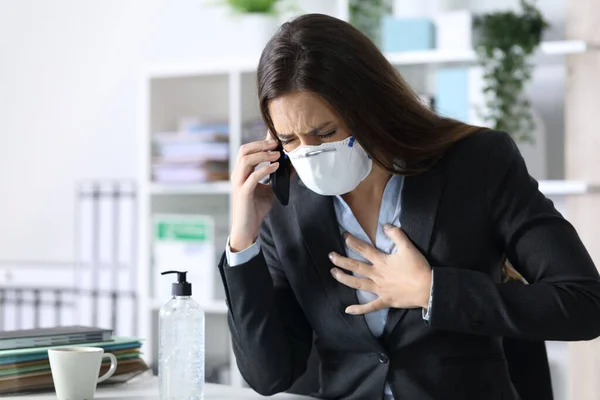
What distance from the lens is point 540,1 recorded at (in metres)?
3.05

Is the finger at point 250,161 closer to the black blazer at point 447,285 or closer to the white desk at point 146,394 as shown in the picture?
the black blazer at point 447,285

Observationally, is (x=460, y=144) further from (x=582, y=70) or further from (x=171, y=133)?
(x=171, y=133)

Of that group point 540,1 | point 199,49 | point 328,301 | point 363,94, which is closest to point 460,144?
point 363,94

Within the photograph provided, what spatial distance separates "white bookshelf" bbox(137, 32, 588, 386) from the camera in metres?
3.25

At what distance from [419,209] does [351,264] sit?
0.49 feet

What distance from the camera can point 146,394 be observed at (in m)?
1.54

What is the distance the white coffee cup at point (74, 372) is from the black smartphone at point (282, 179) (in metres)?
0.42

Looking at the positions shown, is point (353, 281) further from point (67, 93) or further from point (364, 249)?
point (67, 93)

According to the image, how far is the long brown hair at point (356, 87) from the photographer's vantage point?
1482 millimetres

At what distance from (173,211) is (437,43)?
1171mm

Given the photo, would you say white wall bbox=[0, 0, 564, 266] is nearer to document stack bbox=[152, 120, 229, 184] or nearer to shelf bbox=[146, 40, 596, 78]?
shelf bbox=[146, 40, 596, 78]

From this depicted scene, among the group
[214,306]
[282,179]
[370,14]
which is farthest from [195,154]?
[282,179]

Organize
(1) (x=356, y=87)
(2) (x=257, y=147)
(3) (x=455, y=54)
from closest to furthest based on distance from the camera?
(1) (x=356, y=87) < (2) (x=257, y=147) < (3) (x=455, y=54)

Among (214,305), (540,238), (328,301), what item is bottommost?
(214,305)
